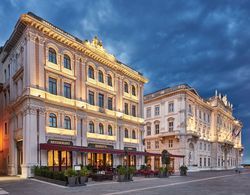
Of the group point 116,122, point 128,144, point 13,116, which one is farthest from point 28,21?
point 128,144

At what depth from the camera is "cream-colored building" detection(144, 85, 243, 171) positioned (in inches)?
2462

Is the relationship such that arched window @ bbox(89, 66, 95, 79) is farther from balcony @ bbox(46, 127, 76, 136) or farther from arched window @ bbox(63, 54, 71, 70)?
balcony @ bbox(46, 127, 76, 136)

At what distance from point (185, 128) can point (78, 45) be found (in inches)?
1269

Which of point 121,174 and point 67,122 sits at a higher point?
point 67,122

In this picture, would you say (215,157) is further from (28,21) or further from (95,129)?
(28,21)

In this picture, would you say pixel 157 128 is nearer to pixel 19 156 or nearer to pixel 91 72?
pixel 91 72

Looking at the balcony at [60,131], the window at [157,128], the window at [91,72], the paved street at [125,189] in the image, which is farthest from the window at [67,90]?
the window at [157,128]

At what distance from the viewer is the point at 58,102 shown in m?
35.9

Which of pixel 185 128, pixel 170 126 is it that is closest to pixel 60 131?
pixel 185 128

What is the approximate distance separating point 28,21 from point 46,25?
8.10 ft

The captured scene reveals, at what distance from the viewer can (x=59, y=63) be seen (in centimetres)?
3744

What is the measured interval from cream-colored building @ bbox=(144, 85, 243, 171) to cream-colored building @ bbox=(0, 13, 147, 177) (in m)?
16.5

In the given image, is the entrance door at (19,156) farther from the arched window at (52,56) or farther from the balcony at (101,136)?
the arched window at (52,56)

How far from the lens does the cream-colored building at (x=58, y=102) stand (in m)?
33.3
